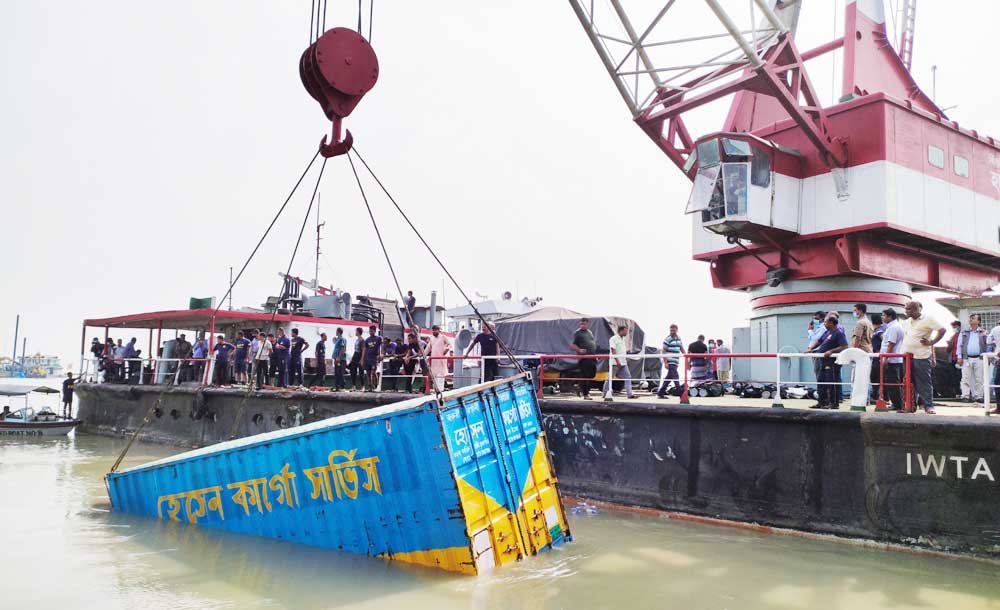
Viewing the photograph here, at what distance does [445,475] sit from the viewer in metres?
7.19

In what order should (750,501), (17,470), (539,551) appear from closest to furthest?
(539,551) < (750,501) < (17,470)

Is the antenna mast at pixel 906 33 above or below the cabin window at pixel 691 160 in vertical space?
above

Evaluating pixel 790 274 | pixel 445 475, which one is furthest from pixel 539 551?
pixel 790 274

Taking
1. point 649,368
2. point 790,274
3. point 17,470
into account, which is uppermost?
point 790,274

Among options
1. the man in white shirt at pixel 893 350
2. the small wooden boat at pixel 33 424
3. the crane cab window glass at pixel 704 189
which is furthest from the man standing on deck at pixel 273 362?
the man in white shirt at pixel 893 350

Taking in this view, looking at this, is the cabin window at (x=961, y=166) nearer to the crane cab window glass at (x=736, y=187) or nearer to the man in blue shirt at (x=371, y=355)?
the crane cab window glass at (x=736, y=187)

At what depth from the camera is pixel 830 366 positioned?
399 inches

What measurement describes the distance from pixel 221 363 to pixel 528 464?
14554 mm

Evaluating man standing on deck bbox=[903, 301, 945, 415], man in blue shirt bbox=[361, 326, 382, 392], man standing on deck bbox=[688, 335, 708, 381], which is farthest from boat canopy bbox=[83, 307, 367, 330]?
man standing on deck bbox=[903, 301, 945, 415]

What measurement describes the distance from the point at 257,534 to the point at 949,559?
8371 millimetres

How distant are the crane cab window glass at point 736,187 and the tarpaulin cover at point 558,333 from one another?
3.47m

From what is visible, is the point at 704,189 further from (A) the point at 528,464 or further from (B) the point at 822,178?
(A) the point at 528,464

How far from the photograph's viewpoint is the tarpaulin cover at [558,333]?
50.5 ft

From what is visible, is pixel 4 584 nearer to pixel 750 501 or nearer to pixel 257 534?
pixel 257 534
